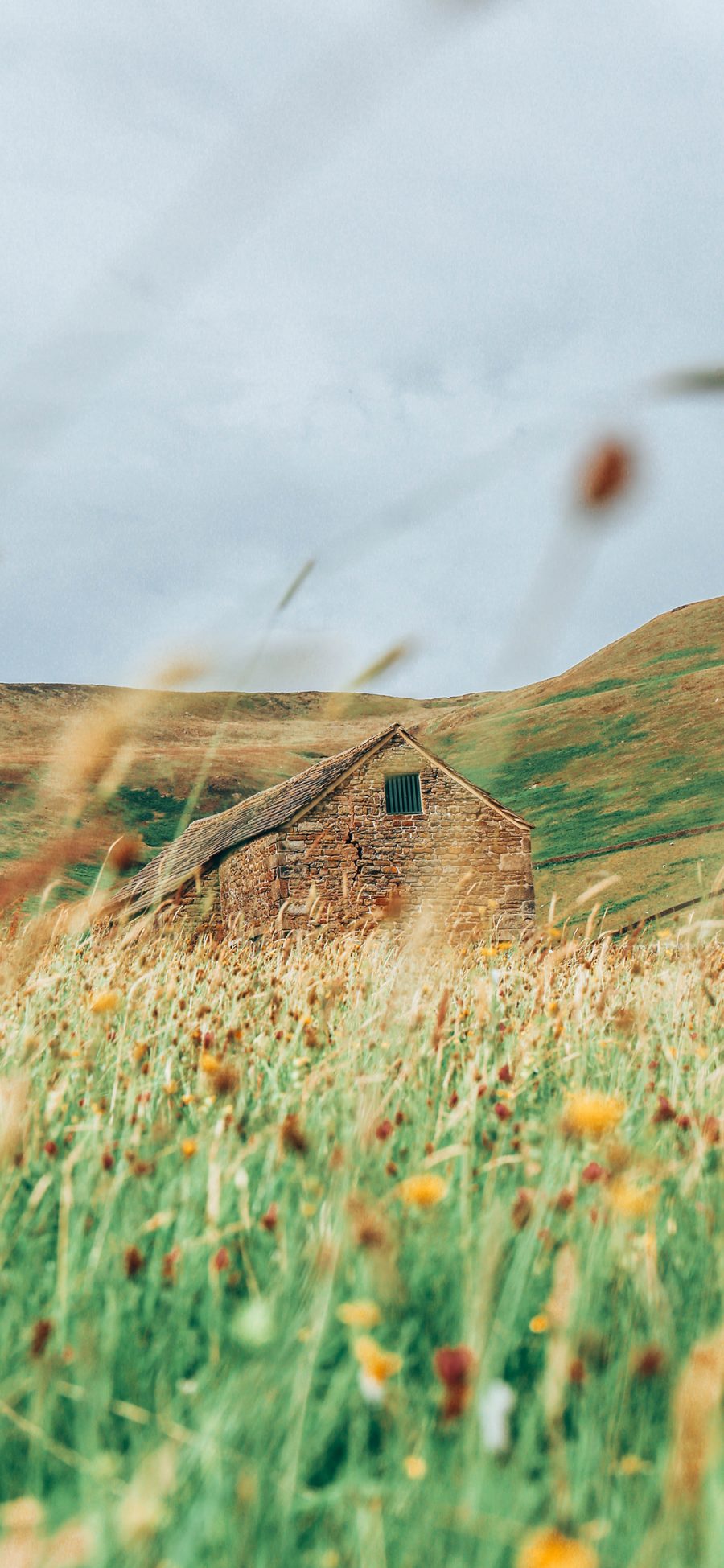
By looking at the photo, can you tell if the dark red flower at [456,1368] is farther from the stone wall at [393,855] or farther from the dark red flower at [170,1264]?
the stone wall at [393,855]

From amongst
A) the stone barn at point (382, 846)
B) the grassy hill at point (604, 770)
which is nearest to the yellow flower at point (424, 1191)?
the grassy hill at point (604, 770)

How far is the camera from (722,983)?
5305 millimetres

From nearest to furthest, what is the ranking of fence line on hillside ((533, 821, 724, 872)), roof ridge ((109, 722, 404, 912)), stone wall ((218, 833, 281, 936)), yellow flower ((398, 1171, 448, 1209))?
1. yellow flower ((398, 1171, 448, 1209))
2. stone wall ((218, 833, 281, 936))
3. roof ridge ((109, 722, 404, 912))
4. fence line on hillside ((533, 821, 724, 872))

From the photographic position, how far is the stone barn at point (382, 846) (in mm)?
26781

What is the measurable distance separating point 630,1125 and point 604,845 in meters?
50.6

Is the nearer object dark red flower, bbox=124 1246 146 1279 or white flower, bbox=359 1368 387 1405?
white flower, bbox=359 1368 387 1405

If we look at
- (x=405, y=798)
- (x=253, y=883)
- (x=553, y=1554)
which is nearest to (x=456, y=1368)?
(x=553, y=1554)

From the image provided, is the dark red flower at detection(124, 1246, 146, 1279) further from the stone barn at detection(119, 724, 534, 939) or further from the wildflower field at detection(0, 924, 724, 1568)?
the stone barn at detection(119, 724, 534, 939)

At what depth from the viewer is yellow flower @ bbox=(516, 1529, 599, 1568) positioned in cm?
94

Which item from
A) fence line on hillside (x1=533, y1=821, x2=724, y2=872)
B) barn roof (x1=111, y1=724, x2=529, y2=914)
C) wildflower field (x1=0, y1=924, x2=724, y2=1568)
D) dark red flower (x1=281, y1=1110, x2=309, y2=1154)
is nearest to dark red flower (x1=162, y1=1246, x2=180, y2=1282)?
wildflower field (x1=0, y1=924, x2=724, y2=1568)

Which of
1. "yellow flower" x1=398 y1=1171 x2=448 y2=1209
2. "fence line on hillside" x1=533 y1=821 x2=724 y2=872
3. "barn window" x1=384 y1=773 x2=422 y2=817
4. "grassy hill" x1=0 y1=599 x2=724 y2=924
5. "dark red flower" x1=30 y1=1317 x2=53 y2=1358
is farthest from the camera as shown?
"fence line on hillside" x1=533 y1=821 x2=724 y2=872

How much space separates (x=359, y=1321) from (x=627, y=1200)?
503mm

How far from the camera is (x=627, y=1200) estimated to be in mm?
1634

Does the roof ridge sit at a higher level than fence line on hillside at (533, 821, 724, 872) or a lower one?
higher
